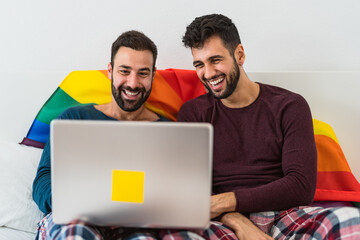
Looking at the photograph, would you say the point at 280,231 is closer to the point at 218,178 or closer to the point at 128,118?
the point at 218,178

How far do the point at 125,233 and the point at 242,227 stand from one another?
14.1 inches

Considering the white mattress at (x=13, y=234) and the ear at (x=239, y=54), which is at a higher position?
the ear at (x=239, y=54)

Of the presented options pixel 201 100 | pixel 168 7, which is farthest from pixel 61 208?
pixel 168 7

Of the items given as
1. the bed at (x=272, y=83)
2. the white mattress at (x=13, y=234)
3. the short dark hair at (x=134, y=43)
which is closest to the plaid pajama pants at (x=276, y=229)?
the white mattress at (x=13, y=234)

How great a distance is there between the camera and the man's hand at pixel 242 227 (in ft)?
3.55

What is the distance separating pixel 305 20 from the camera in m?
1.62

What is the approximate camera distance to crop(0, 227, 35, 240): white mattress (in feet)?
4.00

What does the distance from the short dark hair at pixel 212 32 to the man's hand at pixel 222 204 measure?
541mm

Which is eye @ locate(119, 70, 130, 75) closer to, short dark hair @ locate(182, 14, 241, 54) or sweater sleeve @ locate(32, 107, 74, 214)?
short dark hair @ locate(182, 14, 241, 54)

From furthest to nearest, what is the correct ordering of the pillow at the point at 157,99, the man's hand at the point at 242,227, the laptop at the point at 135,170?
the pillow at the point at 157,99 → the man's hand at the point at 242,227 → the laptop at the point at 135,170

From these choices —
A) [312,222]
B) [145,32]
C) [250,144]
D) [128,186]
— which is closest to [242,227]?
[312,222]

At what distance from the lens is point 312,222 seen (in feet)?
3.47

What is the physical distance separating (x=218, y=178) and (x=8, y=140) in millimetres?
970

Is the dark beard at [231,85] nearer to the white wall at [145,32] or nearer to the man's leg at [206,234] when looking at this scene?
the white wall at [145,32]
